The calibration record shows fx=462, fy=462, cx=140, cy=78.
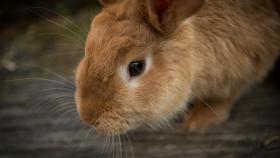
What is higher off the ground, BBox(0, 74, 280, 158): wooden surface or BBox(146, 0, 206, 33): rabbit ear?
BBox(146, 0, 206, 33): rabbit ear

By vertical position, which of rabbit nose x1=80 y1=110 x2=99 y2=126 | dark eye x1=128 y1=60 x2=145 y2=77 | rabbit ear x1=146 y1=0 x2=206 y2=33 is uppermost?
rabbit ear x1=146 y1=0 x2=206 y2=33

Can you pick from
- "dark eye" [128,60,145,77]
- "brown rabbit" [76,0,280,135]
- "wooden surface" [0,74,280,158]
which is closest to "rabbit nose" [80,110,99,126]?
"brown rabbit" [76,0,280,135]

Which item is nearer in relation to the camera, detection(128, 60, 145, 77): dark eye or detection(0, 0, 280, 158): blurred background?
detection(128, 60, 145, 77): dark eye

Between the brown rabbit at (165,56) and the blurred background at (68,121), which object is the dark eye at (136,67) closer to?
the brown rabbit at (165,56)

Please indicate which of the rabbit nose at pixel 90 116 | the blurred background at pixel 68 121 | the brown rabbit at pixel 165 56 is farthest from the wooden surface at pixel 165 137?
the rabbit nose at pixel 90 116

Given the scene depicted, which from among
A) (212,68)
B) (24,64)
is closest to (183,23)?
(212,68)

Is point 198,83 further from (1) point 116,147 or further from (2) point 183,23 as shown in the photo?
(1) point 116,147

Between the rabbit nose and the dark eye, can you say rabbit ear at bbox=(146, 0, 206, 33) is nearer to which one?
the dark eye

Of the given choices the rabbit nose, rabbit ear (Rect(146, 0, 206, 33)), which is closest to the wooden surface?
the rabbit nose
